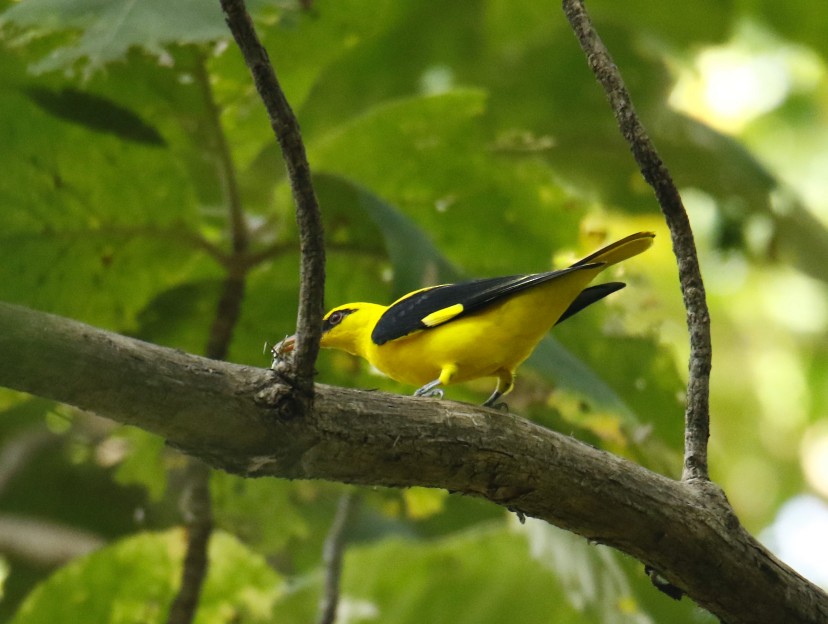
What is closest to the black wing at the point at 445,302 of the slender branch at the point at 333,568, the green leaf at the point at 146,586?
the slender branch at the point at 333,568

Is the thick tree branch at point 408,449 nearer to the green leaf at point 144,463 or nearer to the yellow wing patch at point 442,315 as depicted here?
the yellow wing patch at point 442,315

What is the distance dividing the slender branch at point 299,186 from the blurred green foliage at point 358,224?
4.07 feet

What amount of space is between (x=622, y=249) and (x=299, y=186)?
117cm

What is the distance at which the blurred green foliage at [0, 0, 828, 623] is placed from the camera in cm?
395

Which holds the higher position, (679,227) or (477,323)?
(679,227)

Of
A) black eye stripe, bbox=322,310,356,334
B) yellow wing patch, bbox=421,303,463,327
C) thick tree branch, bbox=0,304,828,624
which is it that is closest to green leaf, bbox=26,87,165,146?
black eye stripe, bbox=322,310,356,334

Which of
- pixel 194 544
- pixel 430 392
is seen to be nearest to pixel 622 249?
pixel 430 392

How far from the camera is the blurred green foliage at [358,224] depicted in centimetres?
395

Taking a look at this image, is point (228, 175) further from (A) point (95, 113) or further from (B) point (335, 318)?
(B) point (335, 318)

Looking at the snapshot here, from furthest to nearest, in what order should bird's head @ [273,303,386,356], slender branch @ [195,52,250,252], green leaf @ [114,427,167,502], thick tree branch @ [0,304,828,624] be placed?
green leaf @ [114,427,167,502]
slender branch @ [195,52,250,252]
bird's head @ [273,303,386,356]
thick tree branch @ [0,304,828,624]

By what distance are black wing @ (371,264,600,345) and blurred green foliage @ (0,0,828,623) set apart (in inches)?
11.7

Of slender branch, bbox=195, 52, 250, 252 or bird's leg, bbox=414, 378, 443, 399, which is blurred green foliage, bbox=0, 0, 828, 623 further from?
bird's leg, bbox=414, 378, 443, 399

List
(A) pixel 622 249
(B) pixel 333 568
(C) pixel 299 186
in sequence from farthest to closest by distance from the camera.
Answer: (B) pixel 333 568, (A) pixel 622 249, (C) pixel 299 186

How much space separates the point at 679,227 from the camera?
2.71m
